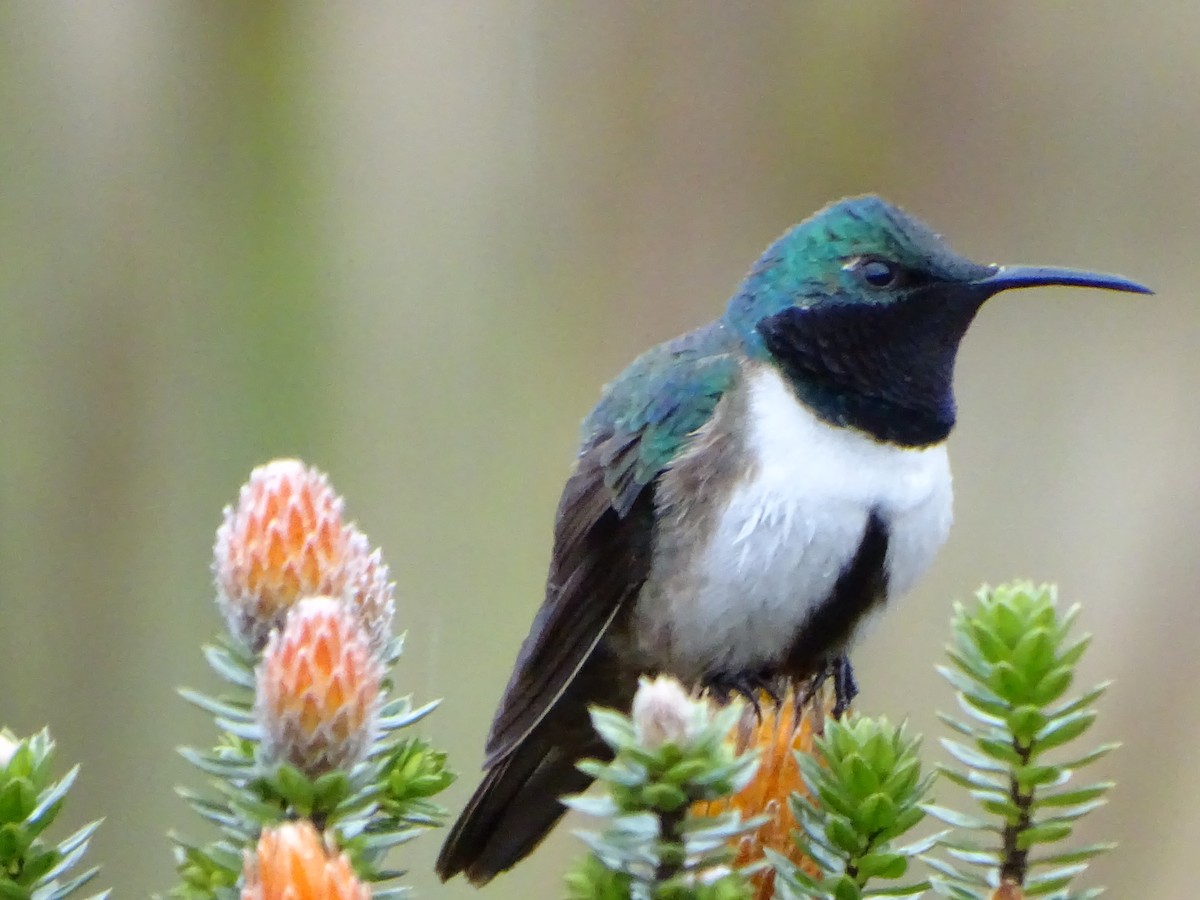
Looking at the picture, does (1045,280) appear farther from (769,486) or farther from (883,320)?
(769,486)

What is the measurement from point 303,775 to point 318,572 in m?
0.11

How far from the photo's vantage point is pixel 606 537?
1.19 m

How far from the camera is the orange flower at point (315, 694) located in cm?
49

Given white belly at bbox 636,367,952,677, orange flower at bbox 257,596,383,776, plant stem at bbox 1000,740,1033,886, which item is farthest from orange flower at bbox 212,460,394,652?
white belly at bbox 636,367,952,677

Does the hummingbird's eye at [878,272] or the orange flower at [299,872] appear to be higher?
the hummingbird's eye at [878,272]

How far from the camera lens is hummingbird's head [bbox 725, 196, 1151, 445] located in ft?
3.68

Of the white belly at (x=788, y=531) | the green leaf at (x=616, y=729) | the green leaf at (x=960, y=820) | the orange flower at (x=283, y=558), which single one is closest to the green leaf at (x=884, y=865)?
the green leaf at (x=960, y=820)

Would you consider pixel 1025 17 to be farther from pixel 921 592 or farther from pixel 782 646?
pixel 782 646

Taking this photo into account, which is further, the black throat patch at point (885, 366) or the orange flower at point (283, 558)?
the black throat patch at point (885, 366)

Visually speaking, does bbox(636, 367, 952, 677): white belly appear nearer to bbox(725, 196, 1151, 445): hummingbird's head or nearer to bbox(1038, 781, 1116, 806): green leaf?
bbox(725, 196, 1151, 445): hummingbird's head

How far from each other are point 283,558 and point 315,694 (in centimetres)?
10

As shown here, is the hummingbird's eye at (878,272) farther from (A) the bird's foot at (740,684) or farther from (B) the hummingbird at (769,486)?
(A) the bird's foot at (740,684)

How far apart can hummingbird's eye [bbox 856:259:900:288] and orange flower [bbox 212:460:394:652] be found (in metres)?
0.69

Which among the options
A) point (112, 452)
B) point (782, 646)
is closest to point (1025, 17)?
point (782, 646)
